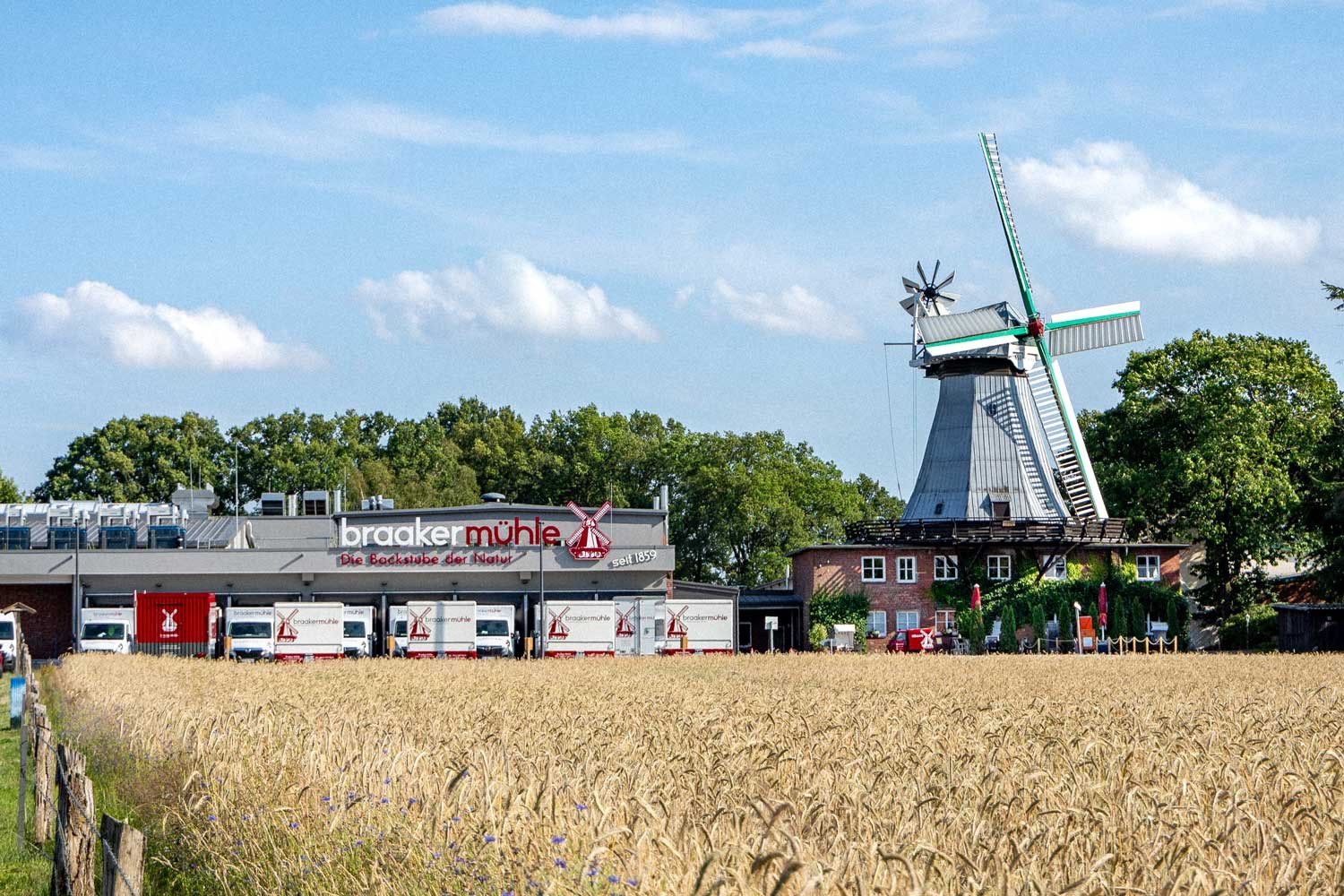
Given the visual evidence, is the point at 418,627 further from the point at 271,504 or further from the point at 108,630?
the point at 271,504

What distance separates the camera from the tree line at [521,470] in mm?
103875

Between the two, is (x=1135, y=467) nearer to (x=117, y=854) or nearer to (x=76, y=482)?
(x=117, y=854)

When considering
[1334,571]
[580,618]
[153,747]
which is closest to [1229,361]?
[1334,571]

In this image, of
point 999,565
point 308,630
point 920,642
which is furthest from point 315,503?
point 999,565

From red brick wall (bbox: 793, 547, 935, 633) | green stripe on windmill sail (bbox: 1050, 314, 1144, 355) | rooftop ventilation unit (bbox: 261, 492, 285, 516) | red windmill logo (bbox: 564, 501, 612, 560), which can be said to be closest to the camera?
red brick wall (bbox: 793, 547, 935, 633)

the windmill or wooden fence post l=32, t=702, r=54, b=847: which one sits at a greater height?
the windmill

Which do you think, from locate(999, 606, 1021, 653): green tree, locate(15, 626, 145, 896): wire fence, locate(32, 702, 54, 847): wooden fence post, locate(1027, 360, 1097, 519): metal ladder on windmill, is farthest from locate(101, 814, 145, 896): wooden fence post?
locate(1027, 360, 1097, 519): metal ladder on windmill

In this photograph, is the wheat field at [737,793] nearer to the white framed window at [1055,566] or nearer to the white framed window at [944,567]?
the white framed window at [944,567]

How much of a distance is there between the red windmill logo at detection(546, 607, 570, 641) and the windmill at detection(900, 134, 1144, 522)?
20734 millimetres

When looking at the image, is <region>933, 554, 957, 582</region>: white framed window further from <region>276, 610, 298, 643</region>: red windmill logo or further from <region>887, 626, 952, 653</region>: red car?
<region>276, 610, 298, 643</region>: red windmill logo

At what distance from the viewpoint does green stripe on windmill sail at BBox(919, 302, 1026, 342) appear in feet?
249

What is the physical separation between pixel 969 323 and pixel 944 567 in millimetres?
12414

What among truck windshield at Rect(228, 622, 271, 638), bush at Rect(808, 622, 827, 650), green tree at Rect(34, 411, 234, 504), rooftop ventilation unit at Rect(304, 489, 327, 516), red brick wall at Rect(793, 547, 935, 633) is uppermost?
green tree at Rect(34, 411, 234, 504)

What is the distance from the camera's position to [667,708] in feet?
59.6
